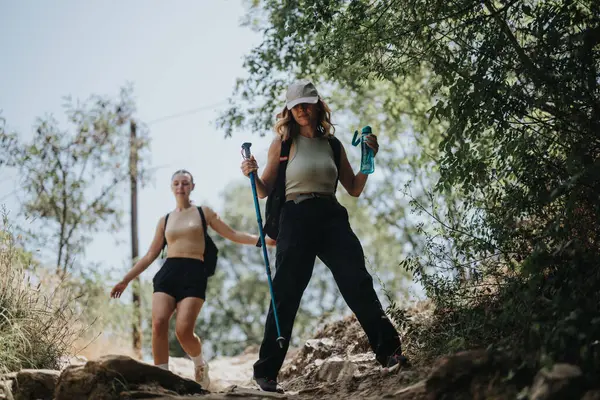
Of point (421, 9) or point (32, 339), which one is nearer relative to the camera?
point (421, 9)

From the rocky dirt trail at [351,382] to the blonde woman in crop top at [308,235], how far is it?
0.29m

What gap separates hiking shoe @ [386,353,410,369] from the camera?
16.5ft

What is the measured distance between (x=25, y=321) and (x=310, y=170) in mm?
2793

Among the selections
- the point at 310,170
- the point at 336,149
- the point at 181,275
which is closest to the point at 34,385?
the point at 181,275

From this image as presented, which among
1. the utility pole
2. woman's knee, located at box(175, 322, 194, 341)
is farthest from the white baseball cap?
the utility pole

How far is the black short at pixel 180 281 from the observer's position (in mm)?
6742

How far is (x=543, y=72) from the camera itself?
16.0 ft

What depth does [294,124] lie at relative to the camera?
18.3ft

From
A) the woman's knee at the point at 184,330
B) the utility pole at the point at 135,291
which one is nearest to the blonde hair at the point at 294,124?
the woman's knee at the point at 184,330

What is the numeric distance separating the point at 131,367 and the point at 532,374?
99.4 inches

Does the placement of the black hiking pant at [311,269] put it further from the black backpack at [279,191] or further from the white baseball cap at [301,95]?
the white baseball cap at [301,95]

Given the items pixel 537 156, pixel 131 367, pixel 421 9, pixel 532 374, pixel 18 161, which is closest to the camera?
pixel 532 374

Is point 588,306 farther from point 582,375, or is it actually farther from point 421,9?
point 421,9

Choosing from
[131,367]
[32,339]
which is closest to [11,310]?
[32,339]
